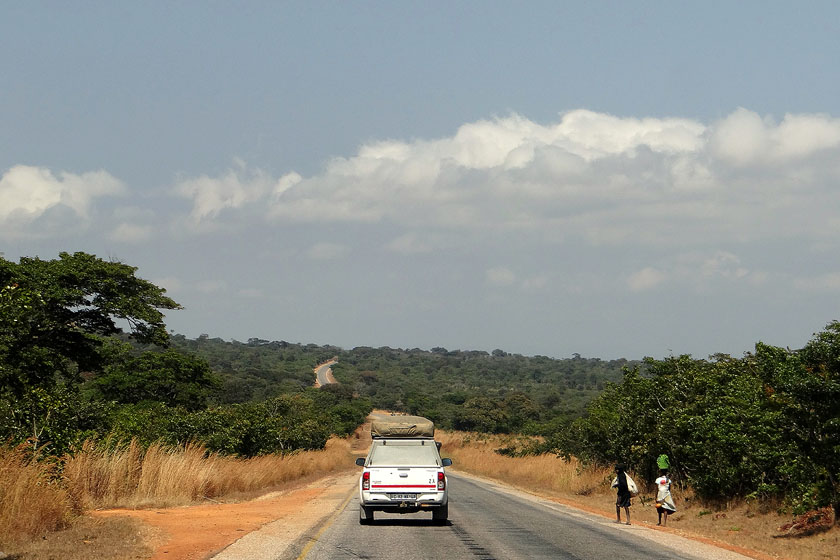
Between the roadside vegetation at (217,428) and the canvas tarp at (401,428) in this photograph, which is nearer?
the roadside vegetation at (217,428)

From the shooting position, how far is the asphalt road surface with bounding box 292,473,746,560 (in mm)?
14289

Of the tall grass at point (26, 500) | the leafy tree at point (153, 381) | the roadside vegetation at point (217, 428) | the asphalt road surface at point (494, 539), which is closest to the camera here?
the tall grass at point (26, 500)

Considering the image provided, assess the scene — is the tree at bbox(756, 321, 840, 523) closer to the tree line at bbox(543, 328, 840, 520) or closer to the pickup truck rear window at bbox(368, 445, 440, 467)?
the tree line at bbox(543, 328, 840, 520)

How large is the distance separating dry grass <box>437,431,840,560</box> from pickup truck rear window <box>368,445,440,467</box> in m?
7.15

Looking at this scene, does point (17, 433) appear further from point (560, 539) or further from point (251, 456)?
point (251, 456)

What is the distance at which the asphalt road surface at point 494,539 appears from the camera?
46.9 ft

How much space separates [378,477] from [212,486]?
34.6 ft


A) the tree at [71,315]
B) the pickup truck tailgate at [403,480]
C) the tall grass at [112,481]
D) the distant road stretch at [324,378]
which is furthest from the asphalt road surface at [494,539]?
A: the distant road stretch at [324,378]

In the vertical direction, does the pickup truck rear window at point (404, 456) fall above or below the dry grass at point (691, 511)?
above

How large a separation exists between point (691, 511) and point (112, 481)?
17.9m

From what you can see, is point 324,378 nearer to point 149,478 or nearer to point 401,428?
point 401,428

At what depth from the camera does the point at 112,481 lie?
22188 millimetres

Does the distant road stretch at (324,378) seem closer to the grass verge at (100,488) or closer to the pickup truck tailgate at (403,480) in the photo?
the grass verge at (100,488)

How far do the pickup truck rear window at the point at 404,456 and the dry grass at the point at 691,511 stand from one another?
23.4 ft
